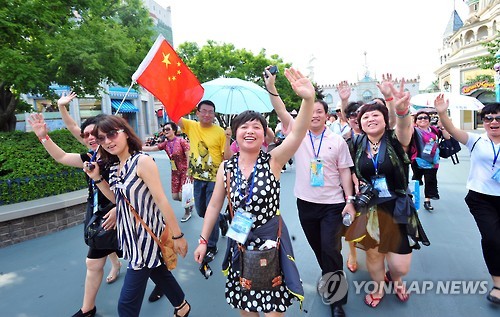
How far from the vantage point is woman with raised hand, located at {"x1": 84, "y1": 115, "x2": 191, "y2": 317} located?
6.88 ft

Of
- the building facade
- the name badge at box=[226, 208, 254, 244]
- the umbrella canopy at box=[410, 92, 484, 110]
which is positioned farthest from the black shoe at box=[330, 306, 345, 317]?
the building facade

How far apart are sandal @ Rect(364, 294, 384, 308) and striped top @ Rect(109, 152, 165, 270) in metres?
1.84

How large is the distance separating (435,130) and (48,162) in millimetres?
6646

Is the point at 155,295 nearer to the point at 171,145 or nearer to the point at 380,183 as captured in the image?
the point at 380,183

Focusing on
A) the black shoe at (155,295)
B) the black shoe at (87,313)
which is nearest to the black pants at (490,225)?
the black shoe at (155,295)

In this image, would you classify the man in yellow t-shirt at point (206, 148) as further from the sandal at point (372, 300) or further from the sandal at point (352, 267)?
the sandal at point (372, 300)

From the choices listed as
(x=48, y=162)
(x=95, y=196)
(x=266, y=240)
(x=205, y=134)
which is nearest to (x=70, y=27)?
(x=48, y=162)

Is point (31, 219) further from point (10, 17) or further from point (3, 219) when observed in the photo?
point (10, 17)

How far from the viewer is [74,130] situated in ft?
10.2

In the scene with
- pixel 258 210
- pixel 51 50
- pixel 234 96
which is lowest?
pixel 258 210

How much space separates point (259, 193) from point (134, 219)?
3.03ft

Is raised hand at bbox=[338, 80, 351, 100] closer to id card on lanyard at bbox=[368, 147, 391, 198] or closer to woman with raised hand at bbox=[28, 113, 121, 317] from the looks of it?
id card on lanyard at bbox=[368, 147, 391, 198]

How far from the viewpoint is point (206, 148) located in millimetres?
3801

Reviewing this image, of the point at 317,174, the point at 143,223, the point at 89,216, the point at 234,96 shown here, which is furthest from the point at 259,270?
the point at 234,96
